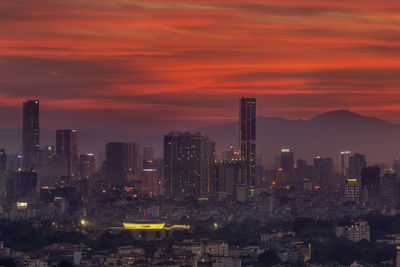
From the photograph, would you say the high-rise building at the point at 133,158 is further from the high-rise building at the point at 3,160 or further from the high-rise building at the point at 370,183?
the high-rise building at the point at 370,183

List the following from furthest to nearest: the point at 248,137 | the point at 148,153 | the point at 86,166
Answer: the point at 148,153, the point at 248,137, the point at 86,166

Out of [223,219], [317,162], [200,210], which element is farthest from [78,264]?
[317,162]

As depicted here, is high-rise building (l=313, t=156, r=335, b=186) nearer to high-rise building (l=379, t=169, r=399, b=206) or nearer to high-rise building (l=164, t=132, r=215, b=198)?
high-rise building (l=379, t=169, r=399, b=206)

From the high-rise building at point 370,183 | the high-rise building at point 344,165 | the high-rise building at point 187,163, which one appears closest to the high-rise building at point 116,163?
the high-rise building at point 187,163

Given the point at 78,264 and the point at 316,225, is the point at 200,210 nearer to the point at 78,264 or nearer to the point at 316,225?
the point at 316,225

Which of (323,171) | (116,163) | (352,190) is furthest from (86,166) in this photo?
(352,190)

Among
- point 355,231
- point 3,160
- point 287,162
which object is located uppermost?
point 287,162

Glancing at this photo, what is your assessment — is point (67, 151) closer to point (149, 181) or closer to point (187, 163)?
point (149, 181)
